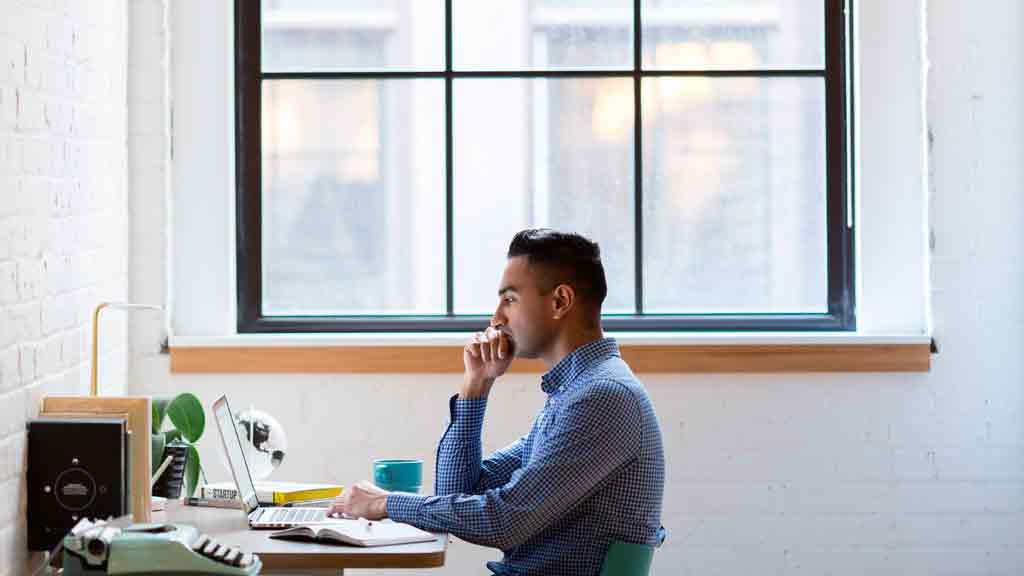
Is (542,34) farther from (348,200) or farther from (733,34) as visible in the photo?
(348,200)

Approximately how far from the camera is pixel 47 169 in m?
2.80

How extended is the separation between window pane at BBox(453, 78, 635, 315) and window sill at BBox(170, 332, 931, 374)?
0.71 feet

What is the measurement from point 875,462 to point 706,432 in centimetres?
48

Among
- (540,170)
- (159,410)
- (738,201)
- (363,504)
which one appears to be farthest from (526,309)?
(738,201)

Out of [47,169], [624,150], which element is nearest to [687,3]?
[624,150]

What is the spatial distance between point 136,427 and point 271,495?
38 cm

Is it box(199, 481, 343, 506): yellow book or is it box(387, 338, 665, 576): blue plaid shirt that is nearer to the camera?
box(387, 338, 665, 576): blue plaid shirt

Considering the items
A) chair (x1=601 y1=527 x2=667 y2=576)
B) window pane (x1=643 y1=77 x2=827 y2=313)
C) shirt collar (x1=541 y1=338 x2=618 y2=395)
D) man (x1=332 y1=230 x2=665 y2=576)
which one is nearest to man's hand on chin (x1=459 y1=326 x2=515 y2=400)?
man (x1=332 y1=230 x2=665 y2=576)

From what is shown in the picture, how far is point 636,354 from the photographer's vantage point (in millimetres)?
3748

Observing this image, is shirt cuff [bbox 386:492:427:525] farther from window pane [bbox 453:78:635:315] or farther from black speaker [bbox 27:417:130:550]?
window pane [bbox 453:78:635:315]

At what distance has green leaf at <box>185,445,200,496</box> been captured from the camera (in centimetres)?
297

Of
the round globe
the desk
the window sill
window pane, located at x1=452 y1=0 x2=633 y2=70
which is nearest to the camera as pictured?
the desk

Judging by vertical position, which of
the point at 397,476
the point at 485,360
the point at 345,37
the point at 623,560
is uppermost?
the point at 345,37

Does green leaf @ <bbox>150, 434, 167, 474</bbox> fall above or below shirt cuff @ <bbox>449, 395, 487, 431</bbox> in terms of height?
below
